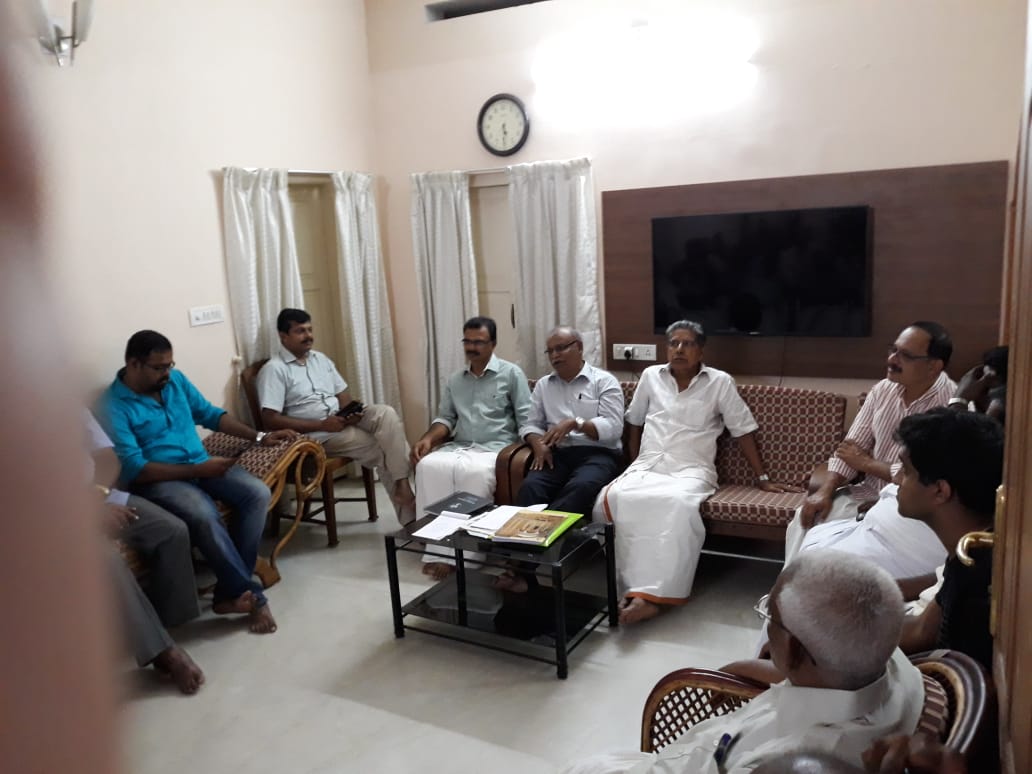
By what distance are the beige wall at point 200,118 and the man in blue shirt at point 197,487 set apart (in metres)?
0.35

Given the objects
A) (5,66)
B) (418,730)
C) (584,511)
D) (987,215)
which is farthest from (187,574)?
(987,215)

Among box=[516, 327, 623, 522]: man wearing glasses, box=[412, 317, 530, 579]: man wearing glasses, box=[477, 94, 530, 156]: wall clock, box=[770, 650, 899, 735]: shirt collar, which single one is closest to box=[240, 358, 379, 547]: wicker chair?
box=[412, 317, 530, 579]: man wearing glasses

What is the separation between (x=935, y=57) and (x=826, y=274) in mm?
995

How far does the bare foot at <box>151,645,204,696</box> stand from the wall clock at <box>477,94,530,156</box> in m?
3.00

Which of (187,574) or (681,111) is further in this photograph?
(681,111)

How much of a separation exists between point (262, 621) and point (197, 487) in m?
0.63

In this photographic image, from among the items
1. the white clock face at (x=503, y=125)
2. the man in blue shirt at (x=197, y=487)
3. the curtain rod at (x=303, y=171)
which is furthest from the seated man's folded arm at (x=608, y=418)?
the curtain rod at (x=303, y=171)

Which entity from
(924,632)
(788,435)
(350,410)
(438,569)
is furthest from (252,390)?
(924,632)

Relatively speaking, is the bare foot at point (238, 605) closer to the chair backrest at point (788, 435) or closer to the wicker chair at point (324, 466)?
the wicker chair at point (324, 466)

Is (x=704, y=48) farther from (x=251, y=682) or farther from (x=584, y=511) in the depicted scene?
(x=251, y=682)

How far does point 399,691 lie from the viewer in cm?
270

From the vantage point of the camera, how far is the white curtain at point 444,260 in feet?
15.3

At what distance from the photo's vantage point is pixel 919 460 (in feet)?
6.17

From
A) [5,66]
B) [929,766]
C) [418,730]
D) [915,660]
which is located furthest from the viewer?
[418,730]
